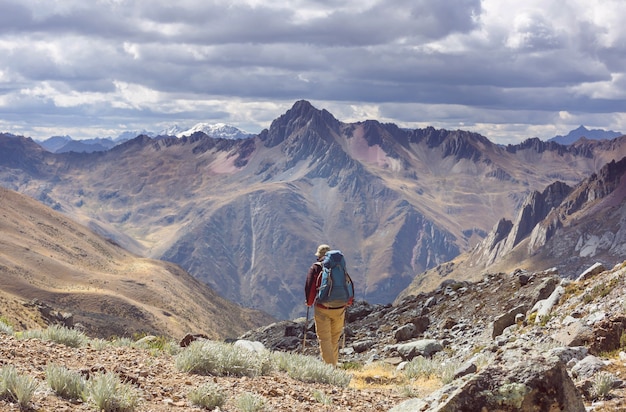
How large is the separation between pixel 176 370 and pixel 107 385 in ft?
11.0

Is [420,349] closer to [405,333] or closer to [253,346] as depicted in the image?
[405,333]

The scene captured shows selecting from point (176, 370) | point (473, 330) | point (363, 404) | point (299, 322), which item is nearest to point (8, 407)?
point (176, 370)

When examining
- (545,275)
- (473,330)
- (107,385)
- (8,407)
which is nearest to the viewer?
(8,407)

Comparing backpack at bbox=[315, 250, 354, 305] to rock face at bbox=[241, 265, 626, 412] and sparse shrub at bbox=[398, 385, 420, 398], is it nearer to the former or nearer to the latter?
sparse shrub at bbox=[398, 385, 420, 398]

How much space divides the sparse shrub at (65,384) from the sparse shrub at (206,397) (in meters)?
1.75

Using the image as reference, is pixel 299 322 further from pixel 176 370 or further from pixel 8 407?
pixel 8 407

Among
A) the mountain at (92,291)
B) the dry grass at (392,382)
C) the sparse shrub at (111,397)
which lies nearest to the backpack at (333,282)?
the dry grass at (392,382)

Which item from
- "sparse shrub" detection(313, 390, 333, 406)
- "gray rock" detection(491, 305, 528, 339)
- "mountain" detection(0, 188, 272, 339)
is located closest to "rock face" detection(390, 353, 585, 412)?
"sparse shrub" detection(313, 390, 333, 406)

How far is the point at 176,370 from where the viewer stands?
42.7 feet

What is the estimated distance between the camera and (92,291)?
142 meters

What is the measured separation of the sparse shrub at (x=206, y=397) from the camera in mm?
10531

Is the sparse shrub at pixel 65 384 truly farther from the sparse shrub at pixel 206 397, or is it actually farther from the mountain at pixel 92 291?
the mountain at pixel 92 291

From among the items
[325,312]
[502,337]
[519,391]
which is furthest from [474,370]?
[502,337]

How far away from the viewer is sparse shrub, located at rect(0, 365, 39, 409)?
30.0 ft
